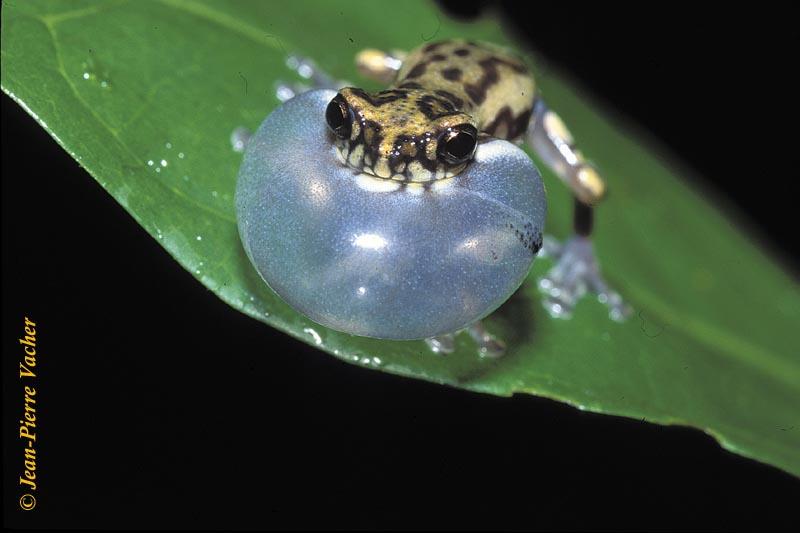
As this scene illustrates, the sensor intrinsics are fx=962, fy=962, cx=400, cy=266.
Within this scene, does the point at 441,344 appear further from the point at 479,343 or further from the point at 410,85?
the point at 410,85

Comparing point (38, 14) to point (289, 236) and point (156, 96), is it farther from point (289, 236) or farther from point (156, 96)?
point (289, 236)

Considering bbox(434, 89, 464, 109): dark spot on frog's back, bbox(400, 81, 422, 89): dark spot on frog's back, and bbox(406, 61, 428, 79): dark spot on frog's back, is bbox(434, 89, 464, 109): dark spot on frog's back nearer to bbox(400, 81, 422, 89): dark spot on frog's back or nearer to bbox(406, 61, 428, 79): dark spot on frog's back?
bbox(400, 81, 422, 89): dark spot on frog's back

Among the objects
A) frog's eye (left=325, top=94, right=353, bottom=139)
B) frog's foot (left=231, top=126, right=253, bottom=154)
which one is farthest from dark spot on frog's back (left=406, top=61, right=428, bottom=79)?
frog's eye (left=325, top=94, right=353, bottom=139)

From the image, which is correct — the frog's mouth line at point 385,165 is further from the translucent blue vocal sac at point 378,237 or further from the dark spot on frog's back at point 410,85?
the dark spot on frog's back at point 410,85

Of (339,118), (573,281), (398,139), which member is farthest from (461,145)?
(573,281)

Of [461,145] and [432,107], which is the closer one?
[461,145]

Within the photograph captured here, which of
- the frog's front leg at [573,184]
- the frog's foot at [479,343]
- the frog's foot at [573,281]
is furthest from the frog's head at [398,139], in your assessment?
the frog's front leg at [573,184]
